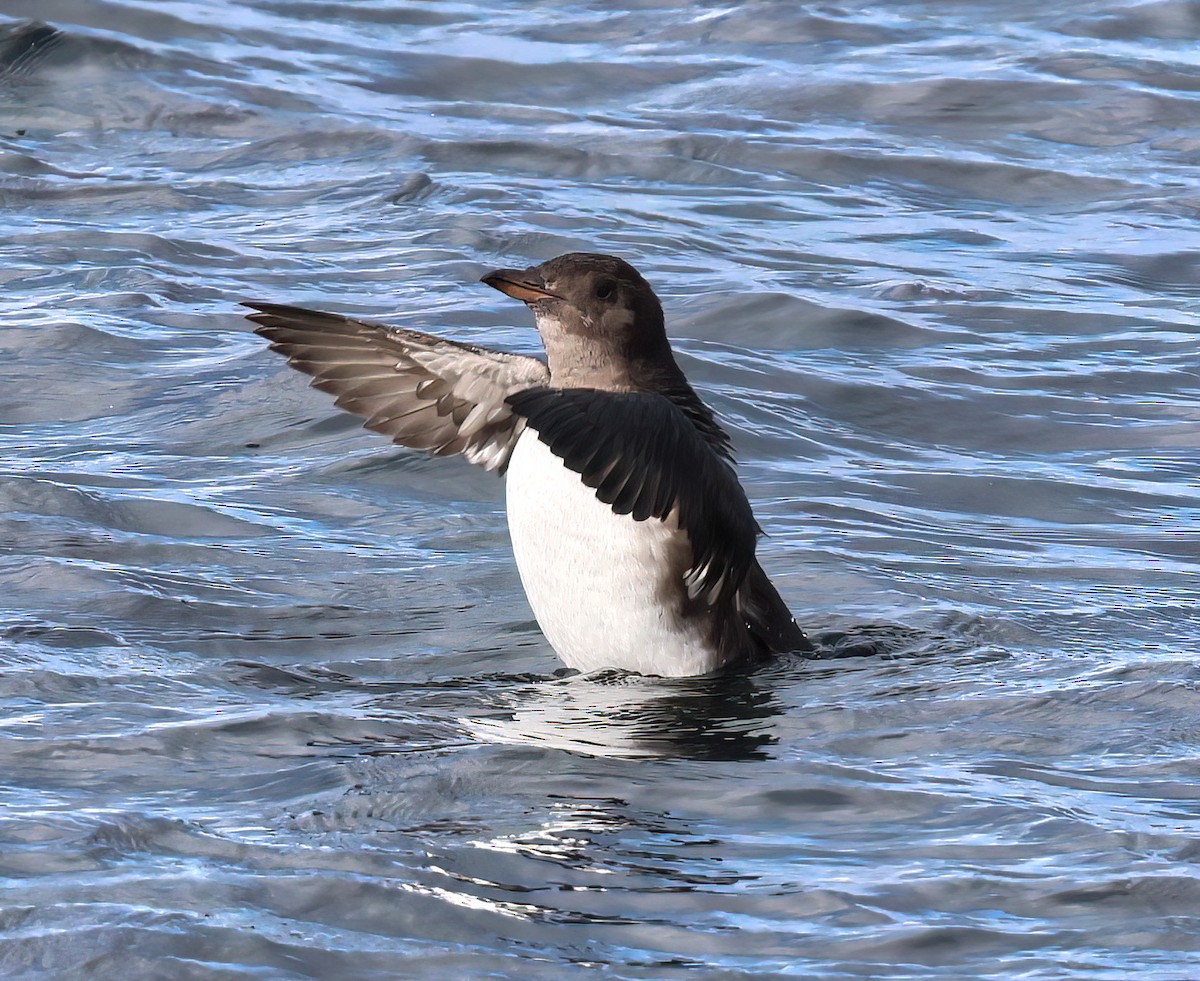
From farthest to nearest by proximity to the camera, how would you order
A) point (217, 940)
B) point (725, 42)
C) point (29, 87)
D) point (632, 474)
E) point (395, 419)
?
point (725, 42)
point (29, 87)
point (395, 419)
point (632, 474)
point (217, 940)

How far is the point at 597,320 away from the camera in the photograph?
6.29m

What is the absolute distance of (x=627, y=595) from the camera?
6.06 m

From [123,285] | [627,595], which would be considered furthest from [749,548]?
[123,285]

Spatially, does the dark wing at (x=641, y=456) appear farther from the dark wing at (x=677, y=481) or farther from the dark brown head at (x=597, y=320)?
the dark brown head at (x=597, y=320)

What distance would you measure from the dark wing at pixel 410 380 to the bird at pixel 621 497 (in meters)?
0.04

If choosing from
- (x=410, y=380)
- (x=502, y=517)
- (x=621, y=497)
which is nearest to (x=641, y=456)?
(x=621, y=497)

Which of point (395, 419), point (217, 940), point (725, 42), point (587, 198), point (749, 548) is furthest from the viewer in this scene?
point (725, 42)

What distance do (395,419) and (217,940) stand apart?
3.05 meters

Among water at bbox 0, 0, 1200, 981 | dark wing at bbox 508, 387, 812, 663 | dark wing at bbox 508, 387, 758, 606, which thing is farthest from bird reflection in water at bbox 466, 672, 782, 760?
dark wing at bbox 508, 387, 758, 606

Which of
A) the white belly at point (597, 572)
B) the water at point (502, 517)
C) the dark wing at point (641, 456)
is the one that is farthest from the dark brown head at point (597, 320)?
the water at point (502, 517)

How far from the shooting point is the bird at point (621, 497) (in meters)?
5.59

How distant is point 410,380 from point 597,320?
2.89 ft

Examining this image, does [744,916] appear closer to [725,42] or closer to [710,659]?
[710,659]

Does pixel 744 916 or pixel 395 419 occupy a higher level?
pixel 395 419
